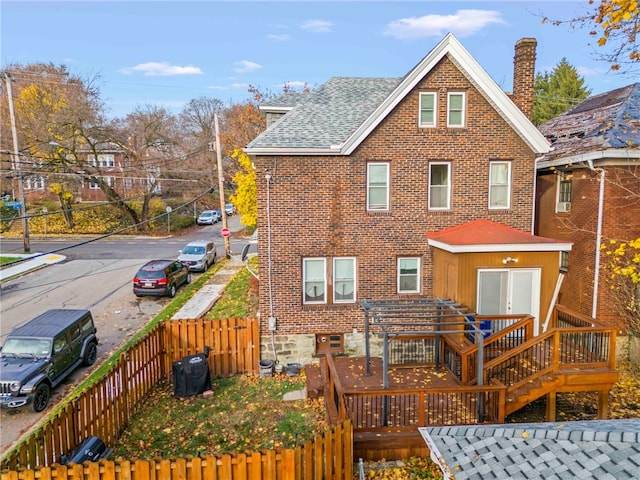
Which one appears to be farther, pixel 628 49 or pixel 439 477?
pixel 628 49

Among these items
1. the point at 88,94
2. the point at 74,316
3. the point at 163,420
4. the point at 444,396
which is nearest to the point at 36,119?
the point at 88,94

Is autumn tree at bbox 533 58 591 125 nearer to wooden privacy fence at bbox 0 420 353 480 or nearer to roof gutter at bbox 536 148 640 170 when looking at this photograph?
roof gutter at bbox 536 148 640 170

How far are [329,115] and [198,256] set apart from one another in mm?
16659

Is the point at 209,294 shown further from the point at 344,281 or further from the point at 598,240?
the point at 598,240

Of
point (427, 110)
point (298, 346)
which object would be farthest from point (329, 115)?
point (298, 346)

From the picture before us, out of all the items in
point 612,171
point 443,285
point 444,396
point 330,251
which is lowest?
point 444,396

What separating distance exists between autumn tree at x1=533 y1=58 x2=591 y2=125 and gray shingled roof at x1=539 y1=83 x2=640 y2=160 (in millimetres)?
27109

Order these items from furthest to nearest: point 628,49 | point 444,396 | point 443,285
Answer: point 443,285 → point 444,396 → point 628,49

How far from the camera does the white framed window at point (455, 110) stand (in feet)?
47.1

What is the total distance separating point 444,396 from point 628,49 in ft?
28.8

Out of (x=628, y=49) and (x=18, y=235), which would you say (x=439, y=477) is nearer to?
(x=628, y=49)

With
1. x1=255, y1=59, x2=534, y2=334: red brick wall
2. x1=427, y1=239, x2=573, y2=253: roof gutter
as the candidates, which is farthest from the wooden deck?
x1=255, y1=59, x2=534, y2=334: red brick wall

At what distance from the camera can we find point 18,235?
41.7 meters

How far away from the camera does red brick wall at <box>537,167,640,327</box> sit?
13.5 m
